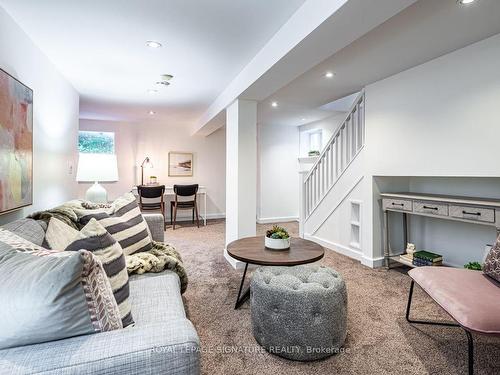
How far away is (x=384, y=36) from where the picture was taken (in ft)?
6.84

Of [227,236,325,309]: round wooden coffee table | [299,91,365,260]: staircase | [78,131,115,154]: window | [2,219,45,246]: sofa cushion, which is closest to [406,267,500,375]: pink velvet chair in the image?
[227,236,325,309]: round wooden coffee table

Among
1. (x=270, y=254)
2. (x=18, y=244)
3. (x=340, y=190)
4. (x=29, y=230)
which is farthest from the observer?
(x=340, y=190)

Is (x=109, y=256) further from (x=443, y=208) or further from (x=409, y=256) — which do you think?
(x=409, y=256)

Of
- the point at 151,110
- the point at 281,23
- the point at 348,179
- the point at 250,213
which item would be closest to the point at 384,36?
the point at 281,23

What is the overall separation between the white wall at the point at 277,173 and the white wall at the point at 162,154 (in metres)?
1.02

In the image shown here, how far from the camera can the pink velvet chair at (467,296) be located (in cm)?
129

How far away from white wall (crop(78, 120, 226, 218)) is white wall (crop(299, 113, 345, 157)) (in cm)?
180

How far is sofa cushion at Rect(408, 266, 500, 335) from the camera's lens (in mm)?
1288

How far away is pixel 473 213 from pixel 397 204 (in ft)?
2.34

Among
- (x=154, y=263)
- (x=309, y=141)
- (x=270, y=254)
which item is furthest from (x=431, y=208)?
(x=309, y=141)

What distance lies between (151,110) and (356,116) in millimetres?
3282

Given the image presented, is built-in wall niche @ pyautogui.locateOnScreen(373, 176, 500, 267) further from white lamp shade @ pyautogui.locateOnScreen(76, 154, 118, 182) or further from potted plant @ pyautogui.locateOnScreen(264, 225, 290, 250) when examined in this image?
white lamp shade @ pyautogui.locateOnScreen(76, 154, 118, 182)

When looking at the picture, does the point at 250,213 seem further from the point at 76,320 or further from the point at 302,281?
the point at 76,320

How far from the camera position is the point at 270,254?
2.04 meters
